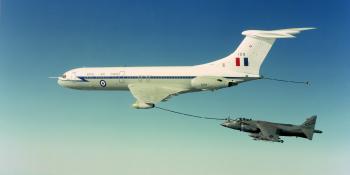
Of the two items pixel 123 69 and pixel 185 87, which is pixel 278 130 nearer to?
pixel 185 87

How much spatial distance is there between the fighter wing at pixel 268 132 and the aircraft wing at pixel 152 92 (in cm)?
807

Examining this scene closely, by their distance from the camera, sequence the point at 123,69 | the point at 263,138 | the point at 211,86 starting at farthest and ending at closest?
the point at 123,69 < the point at 211,86 < the point at 263,138

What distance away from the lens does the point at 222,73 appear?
181ft

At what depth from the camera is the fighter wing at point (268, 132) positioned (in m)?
51.4

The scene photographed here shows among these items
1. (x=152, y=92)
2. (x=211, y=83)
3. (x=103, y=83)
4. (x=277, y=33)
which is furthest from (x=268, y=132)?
(x=103, y=83)

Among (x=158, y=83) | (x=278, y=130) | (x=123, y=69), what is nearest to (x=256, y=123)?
(x=278, y=130)

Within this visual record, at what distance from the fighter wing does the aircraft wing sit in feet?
26.5

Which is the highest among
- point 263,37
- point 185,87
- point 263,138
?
point 263,37

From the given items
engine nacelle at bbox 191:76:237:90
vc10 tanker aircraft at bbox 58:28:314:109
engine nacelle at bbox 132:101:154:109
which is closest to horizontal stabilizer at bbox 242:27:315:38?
vc10 tanker aircraft at bbox 58:28:314:109

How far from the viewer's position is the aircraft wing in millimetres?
53412

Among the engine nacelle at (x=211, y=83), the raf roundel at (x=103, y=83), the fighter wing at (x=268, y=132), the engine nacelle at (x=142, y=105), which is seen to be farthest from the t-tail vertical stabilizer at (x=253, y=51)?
the raf roundel at (x=103, y=83)

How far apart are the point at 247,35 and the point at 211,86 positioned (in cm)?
564

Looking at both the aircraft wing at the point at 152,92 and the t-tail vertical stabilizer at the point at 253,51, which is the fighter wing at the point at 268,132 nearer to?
the t-tail vertical stabilizer at the point at 253,51

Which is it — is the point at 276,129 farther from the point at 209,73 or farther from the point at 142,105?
the point at 142,105
